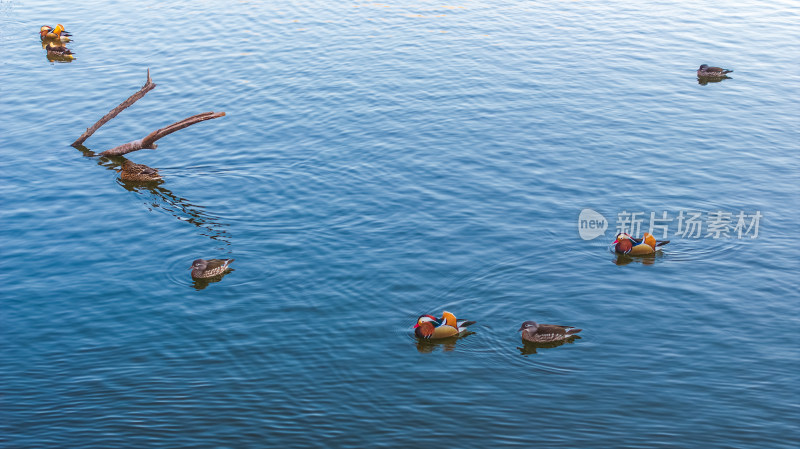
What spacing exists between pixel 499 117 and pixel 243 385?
744 inches

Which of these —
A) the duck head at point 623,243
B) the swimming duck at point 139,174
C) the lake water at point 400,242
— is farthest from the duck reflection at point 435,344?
the swimming duck at point 139,174

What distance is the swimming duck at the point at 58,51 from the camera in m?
41.1

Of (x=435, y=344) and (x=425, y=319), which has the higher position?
(x=425, y=319)

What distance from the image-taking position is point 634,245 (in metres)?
22.2

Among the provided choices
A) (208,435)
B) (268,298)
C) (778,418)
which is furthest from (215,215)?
(778,418)

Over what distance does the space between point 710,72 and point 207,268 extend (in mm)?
25342

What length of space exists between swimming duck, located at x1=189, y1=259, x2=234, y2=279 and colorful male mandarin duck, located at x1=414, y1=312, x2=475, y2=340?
20.5 ft

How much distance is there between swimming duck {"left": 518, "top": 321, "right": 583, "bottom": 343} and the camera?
60.2ft

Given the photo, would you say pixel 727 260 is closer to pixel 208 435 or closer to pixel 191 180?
pixel 208 435

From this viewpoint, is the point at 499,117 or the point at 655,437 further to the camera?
the point at 499,117

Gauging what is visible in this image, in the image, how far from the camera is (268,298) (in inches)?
825

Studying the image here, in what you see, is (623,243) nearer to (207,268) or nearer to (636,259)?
(636,259)

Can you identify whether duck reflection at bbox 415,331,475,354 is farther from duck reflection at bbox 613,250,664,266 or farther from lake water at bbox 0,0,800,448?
duck reflection at bbox 613,250,664,266

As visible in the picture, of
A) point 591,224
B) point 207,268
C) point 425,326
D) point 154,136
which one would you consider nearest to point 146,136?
point 154,136
